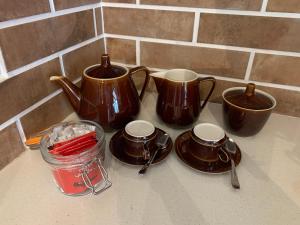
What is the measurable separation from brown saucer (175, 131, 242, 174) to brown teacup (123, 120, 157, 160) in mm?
69

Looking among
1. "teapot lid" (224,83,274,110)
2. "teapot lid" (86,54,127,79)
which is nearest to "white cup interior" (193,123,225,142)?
"teapot lid" (224,83,274,110)

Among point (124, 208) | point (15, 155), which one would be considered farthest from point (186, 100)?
point (15, 155)

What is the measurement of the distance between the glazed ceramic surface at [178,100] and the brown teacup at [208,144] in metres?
0.07

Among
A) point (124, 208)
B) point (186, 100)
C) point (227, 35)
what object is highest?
point (227, 35)

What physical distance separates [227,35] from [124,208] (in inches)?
20.0

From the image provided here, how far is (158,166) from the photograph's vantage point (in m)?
0.56

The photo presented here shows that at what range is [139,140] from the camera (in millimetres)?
529

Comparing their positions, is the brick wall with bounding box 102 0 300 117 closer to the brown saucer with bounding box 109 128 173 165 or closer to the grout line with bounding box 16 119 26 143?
the brown saucer with bounding box 109 128 173 165

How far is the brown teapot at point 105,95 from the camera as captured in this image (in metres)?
0.57

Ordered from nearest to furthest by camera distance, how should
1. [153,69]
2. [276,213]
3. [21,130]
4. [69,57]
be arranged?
1. [276,213]
2. [21,130]
3. [69,57]
4. [153,69]

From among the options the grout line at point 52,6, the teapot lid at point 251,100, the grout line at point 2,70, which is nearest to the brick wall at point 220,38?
the teapot lid at point 251,100

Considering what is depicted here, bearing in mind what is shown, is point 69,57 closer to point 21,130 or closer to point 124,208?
point 21,130

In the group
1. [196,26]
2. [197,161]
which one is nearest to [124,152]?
[197,161]

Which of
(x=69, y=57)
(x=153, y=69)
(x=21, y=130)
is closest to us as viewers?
(x=21, y=130)
